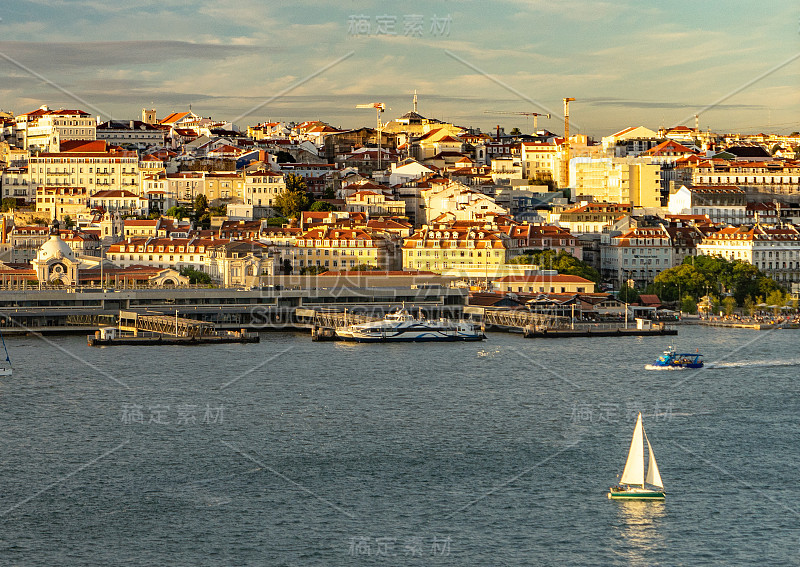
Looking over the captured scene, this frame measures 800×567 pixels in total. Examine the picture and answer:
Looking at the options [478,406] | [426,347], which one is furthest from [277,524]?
[426,347]

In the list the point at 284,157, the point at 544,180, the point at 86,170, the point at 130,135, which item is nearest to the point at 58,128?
the point at 130,135

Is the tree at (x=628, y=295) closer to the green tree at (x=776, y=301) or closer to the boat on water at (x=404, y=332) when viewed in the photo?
the green tree at (x=776, y=301)

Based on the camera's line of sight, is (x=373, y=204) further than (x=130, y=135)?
No

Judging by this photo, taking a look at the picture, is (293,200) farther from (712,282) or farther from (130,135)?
(712,282)

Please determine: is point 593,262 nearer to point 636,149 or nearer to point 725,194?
point 725,194

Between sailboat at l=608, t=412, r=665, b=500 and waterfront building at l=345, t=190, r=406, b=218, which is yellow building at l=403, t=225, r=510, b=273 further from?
sailboat at l=608, t=412, r=665, b=500

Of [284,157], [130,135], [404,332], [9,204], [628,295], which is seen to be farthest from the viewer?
[130,135]
